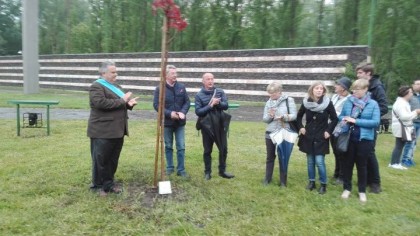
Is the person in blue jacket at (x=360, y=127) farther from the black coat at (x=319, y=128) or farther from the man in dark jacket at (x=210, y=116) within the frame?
the man in dark jacket at (x=210, y=116)

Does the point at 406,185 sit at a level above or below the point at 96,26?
below

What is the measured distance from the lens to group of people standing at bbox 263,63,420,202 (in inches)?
201

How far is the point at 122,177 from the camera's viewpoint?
586 cm

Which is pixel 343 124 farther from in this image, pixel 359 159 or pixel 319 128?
pixel 359 159

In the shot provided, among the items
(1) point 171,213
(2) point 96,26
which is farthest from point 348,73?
(2) point 96,26

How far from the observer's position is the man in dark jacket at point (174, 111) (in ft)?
19.0

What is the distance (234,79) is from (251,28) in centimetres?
539

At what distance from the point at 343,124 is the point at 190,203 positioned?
2427mm

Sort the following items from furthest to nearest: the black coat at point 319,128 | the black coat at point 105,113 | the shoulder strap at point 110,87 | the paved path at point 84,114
A: the paved path at point 84,114, the black coat at point 319,128, the shoulder strap at point 110,87, the black coat at point 105,113

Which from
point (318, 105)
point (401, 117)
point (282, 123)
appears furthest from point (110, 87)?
point (401, 117)

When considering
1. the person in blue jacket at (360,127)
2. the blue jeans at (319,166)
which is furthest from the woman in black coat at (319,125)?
the person in blue jacket at (360,127)

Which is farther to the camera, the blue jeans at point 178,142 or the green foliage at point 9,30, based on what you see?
the green foliage at point 9,30

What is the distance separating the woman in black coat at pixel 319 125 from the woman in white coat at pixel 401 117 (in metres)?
2.55

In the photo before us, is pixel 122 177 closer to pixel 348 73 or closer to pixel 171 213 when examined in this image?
pixel 171 213
